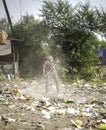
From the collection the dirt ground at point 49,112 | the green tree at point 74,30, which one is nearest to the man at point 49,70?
the dirt ground at point 49,112

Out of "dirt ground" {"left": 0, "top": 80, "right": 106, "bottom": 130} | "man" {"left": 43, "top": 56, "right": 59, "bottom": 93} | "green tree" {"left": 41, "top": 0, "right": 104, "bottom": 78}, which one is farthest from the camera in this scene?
"green tree" {"left": 41, "top": 0, "right": 104, "bottom": 78}

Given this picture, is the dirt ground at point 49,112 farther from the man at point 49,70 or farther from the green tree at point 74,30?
the green tree at point 74,30

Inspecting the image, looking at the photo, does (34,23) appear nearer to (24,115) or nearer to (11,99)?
(11,99)

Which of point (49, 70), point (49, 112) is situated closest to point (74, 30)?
point (49, 70)

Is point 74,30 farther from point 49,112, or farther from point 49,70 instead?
point 49,112

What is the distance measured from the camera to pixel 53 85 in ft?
47.1

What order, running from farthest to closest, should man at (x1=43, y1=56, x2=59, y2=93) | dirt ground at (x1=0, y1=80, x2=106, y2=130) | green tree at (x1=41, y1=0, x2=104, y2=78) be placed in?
green tree at (x1=41, y1=0, x2=104, y2=78), man at (x1=43, y1=56, x2=59, y2=93), dirt ground at (x1=0, y1=80, x2=106, y2=130)

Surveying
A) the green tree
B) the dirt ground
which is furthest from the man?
the green tree

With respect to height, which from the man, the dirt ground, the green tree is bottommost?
the dirt ground

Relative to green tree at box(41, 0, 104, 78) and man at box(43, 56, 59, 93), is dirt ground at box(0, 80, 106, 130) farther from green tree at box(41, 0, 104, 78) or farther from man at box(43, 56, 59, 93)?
green tree at box(41, 0, 104, 78)

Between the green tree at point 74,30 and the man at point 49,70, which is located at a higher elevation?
the green tree at point 74,30

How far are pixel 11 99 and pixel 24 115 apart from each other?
2.10 meters

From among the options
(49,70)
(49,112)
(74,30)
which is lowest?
(49,112)

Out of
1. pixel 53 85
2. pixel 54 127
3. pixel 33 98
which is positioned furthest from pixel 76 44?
pixel 54 127
